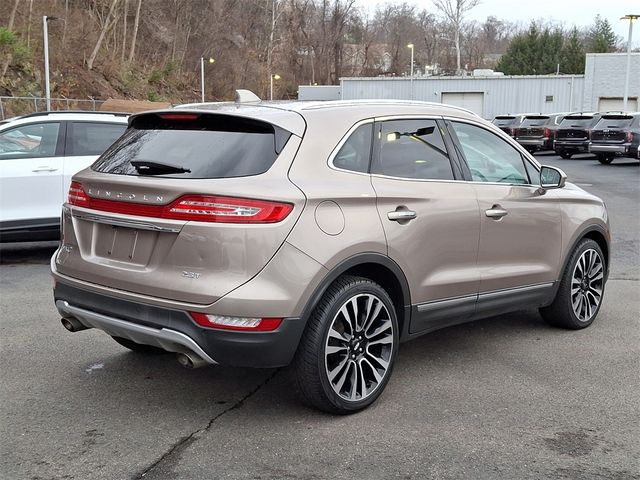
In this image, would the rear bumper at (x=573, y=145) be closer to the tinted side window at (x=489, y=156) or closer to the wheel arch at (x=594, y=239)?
the wheel arch at (x=594, y=239)

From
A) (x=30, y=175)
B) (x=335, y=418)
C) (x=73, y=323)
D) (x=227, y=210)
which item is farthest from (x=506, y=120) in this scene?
(x=227, y=210)

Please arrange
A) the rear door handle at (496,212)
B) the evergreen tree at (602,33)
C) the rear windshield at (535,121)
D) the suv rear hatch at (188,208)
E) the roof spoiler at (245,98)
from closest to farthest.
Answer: the suv rear hatch at (188,208), the roof spoiler at (245,98), the rear door handle at (496,212), the rear windshield at (535,121), the evergreen tree at (602,33)

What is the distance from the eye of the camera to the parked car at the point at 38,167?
27.2 ft

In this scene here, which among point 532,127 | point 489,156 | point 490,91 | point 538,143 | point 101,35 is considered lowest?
point 538,143

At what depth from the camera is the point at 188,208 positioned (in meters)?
3.66

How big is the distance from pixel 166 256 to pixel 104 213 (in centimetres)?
54

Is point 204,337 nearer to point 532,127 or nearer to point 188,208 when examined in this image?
point 188,208

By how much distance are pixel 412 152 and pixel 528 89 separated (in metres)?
53.7

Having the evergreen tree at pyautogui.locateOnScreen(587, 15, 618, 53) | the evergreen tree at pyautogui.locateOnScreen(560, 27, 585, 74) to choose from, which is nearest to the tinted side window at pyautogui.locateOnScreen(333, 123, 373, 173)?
the evergreen tree at pyautogui.locateOnScreen(560, 27, 585, 74)

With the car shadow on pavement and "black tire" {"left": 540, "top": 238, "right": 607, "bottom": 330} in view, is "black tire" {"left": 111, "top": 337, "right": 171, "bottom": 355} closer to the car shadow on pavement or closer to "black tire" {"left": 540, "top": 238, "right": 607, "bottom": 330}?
"black tire" {"left": 540, "top": 238, "right": 607, "bottom": 330}

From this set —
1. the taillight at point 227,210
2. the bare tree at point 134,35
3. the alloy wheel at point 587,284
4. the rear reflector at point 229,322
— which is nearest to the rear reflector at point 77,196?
the taillight at point 227,210

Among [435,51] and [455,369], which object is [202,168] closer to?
[455,369]

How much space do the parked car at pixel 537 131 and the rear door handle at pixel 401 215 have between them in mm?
27983

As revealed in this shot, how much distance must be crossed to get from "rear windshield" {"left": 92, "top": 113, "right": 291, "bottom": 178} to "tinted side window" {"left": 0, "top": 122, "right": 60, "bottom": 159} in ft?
15.2
